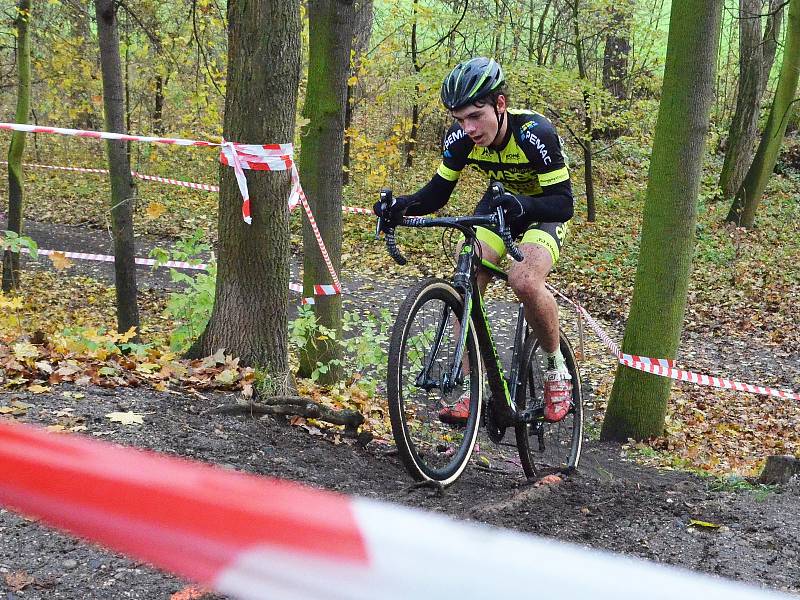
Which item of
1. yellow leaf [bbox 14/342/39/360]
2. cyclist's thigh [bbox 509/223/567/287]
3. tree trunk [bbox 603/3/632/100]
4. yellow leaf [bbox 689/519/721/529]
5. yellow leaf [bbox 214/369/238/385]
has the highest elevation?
tree trunk [bbox 603/3/632/100]

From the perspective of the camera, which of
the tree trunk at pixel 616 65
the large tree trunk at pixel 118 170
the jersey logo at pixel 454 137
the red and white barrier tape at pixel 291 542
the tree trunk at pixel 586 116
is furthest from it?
the tree trunk at pixel 616 65

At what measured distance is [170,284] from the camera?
49.0 feet

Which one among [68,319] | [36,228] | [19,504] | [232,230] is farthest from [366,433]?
[36,228]

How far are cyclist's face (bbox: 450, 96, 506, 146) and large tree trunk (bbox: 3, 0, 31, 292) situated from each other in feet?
35.0

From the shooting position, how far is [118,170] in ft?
28.6

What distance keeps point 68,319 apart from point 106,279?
334 cm

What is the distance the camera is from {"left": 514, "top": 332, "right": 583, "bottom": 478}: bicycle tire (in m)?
4.97

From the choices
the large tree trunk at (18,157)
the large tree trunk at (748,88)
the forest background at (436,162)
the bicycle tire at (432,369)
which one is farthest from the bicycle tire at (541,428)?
the large tree trunk at (748,88)

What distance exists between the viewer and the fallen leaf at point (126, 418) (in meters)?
4.24

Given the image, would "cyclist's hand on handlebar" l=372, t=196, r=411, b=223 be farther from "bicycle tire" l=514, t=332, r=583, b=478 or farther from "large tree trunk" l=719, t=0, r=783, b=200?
"large tree trunk" l=719, t=0, r=783, b=200

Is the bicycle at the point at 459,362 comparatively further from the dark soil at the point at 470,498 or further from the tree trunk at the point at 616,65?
the tree trunk at the point at 616,65

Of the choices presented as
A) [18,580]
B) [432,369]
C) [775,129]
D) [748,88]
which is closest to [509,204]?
[432,369]

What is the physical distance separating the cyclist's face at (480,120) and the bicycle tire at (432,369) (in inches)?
34.4

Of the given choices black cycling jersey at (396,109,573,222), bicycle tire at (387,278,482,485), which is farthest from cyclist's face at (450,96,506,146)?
bicycle tire at (387,278,482,485)
